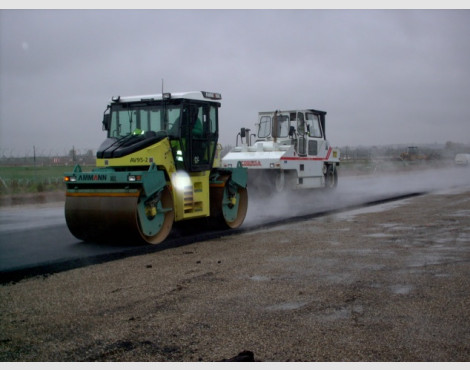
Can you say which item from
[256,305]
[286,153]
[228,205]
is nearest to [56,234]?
[228,205]

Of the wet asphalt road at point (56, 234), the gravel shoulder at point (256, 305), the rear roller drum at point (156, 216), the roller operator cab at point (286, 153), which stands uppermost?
the roller operator cab at point (286, 153)

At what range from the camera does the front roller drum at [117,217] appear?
9.09m

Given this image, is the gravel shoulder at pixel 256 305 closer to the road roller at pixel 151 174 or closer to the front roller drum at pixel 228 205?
the road roller at pixel 151 174

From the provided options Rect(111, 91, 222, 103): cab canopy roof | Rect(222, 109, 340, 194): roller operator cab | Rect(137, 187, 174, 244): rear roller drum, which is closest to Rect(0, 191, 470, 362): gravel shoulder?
Rect(137, 187, 174, 244): rear roller drum

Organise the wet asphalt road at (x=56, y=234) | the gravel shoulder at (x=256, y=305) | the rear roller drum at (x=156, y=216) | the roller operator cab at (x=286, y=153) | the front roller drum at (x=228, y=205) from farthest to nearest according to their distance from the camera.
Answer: the roller operator cab at (x=286, y=153) < the front roller drum at (x=228, y=205) < the rear roller drum at (x=156, y=216) < the wet asphalt road at (x=56, y=234) < the gravel shoulder at (x=256, y=305)

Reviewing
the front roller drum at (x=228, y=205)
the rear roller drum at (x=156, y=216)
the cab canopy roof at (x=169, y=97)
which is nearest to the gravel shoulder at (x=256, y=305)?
the rear roller drum at (x=156, y=216)

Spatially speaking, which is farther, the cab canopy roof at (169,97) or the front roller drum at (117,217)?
the cab canopy roof at (169,97)

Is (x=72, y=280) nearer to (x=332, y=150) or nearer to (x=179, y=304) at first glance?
(x=179, y=304)

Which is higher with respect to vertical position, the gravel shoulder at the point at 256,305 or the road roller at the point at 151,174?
the road roller at the point at 151,174

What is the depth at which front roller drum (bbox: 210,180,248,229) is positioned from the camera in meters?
11.3

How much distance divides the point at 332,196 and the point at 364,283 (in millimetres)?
13992

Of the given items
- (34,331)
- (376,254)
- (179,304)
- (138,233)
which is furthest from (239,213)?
(34,331)

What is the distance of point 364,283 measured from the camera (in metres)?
6.74

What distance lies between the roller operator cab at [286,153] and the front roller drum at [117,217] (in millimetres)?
8234
